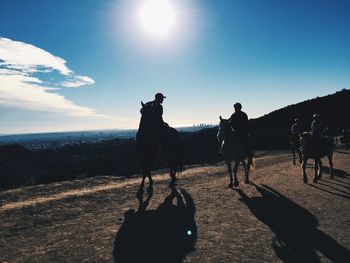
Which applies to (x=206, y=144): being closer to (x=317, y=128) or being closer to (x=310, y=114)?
(x=310, y=114)

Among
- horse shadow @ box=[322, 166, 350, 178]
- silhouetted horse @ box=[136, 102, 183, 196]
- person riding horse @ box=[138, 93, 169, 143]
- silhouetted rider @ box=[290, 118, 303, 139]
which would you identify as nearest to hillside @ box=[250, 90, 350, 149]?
silhouetted rider @ box=[290, 118, 303, 139]

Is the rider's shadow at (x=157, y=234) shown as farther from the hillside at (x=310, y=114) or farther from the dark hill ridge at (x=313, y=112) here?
the dark hill ridge at (x=313, y=112)

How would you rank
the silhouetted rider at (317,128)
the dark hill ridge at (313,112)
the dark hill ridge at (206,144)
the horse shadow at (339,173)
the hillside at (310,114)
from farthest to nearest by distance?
the dark hill ridge at (313,112), the hillside at (310,114), the dark hill ridge at (206,144), the horse shadow at (339,173), the silhouetted rider at (317,128)

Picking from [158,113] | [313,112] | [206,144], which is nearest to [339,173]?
[158,113]

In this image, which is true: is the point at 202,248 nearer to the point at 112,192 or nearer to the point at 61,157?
the point at 112,192

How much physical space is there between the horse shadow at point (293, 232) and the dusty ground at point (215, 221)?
0.02 m

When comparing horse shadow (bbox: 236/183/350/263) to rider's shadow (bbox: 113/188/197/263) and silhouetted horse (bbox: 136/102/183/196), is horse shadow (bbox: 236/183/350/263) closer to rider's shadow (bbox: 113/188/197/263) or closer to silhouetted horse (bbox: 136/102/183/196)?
rider's shadow (bbox: 113/188/197/263)

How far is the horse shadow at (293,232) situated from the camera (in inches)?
235

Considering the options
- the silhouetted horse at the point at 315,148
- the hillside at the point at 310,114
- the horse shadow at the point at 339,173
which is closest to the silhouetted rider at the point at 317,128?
the silhouetted horse at the point at 315,148

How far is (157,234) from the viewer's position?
286 inches

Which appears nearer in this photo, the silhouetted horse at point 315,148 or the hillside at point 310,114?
the silhouetted horse at point 315,148

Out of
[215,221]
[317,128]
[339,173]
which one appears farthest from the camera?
[339,173]

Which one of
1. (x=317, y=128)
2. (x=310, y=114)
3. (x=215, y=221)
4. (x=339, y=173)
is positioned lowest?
(x=215, y=221)

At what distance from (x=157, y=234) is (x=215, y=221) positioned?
1698mm
